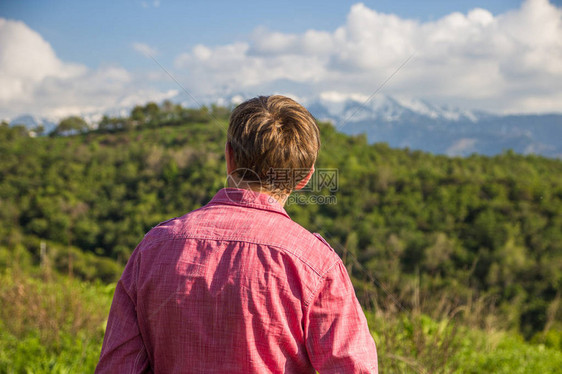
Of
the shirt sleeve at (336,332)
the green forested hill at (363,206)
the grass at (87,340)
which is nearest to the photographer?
the shirt sleeve at (336,332)

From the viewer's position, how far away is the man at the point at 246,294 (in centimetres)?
104

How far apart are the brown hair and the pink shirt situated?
0.13 metres

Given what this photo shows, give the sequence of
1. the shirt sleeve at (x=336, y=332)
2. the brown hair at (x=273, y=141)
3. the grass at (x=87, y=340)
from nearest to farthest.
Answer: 1. the shirt sleeve at (x=336, y=332)
2. the brown hair at (x=273, y=141)
3. the grass at (x=87, y=340)

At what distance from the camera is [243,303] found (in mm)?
1032

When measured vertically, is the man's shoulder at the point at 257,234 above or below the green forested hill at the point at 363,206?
above

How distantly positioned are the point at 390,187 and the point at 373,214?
340cm

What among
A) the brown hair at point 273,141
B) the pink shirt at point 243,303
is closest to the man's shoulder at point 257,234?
the pink shirt at point 243,303

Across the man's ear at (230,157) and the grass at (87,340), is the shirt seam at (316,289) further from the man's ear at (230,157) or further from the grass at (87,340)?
the grass at (87,340)

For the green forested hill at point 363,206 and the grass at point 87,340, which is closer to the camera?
the grass at point 87,340

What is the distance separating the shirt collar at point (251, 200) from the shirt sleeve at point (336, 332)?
24 cm

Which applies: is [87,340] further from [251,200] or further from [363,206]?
[363,206]

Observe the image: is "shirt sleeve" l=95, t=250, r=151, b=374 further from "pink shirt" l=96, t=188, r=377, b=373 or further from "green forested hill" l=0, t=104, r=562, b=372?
"green forested hill" l=0, t=104, r=562, b=372

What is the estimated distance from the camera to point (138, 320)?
44.8 inches

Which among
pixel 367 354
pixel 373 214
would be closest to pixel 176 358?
pixel 367 354
